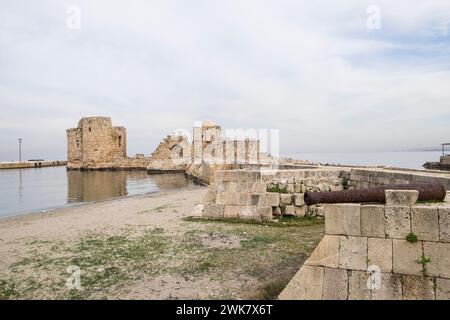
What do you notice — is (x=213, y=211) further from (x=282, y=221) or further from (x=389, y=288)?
(x=389, y=288)

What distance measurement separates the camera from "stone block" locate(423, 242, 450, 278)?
3.57 metres

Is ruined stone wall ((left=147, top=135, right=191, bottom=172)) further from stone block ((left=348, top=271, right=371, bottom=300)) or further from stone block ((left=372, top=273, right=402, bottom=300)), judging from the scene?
stone block ((left=372, top=273, right=402, bottom=300))

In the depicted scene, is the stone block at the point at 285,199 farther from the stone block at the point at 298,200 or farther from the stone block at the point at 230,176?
the stone block at the point at 230,176

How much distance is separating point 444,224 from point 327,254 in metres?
1.28

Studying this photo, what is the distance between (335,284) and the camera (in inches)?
156

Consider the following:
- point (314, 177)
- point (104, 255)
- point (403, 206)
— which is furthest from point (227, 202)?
point (403, 206)

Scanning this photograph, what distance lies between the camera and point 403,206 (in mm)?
3797

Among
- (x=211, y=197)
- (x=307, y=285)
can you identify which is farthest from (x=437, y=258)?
(x=211, y=197)

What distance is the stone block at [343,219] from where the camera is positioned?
397 centimetres

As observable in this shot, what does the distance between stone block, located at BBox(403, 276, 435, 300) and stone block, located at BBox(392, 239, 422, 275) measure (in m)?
0.07

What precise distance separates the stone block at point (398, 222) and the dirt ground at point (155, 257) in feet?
6.26

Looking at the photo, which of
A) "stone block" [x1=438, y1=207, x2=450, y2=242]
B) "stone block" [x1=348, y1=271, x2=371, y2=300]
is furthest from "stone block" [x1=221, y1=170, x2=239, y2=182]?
"stone block" [x1=438, y1=207, x2=450, y2=242]
